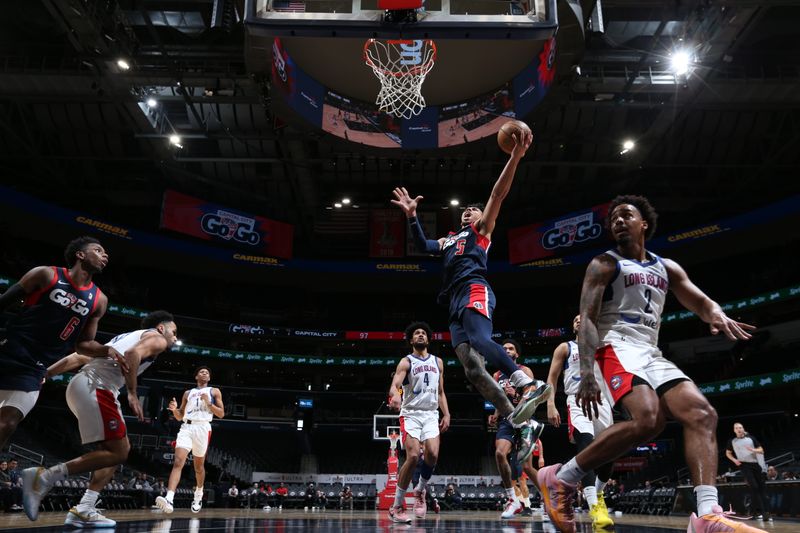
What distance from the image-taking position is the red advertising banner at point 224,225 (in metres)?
27.1

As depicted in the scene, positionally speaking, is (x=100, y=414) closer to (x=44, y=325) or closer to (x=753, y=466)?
(x=44, y=325)

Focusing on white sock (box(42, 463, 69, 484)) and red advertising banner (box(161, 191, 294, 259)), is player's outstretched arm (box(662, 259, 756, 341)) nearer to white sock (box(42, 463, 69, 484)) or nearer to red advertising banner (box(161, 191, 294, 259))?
white sock (box(42, 463, 69, 484))

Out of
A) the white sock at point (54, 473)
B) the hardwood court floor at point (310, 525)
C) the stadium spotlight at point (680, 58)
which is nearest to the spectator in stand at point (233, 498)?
the hardwood court floor at point (310, 525)

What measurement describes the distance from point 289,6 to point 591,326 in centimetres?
624

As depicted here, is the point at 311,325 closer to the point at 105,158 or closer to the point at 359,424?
the point at 359,424

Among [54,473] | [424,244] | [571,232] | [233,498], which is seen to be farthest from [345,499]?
[54,473]

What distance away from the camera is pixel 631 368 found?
352 centimetres

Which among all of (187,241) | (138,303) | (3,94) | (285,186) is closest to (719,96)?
(285,186)

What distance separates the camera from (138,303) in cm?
3334

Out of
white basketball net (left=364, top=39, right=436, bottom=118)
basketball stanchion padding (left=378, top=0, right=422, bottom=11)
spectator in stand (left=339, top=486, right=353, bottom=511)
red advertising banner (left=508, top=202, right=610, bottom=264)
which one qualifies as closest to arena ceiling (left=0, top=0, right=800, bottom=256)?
red advertising banner (left=508, top=202, right=610, bottom=264)

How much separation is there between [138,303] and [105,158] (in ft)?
33.0

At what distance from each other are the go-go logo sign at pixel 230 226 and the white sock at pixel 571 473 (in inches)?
1040

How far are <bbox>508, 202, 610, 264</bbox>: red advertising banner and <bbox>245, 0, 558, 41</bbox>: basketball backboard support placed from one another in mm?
20395

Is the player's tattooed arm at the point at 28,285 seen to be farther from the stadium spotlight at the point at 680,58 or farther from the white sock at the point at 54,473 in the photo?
the stadium spotlight at the point at 680,58
